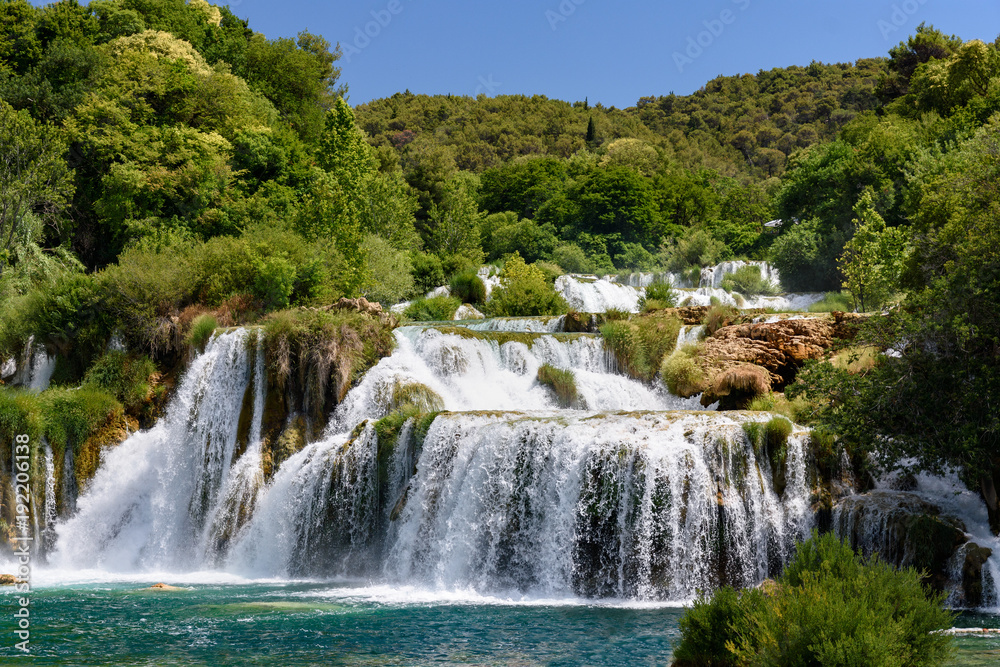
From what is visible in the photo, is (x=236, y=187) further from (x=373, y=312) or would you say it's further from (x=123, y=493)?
(x=123, y=493)

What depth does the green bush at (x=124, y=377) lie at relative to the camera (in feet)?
70.0

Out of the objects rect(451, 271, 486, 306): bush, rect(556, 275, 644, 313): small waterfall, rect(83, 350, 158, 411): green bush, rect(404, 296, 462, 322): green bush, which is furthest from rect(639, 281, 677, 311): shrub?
rect(83, 350, 158, 411): green bush

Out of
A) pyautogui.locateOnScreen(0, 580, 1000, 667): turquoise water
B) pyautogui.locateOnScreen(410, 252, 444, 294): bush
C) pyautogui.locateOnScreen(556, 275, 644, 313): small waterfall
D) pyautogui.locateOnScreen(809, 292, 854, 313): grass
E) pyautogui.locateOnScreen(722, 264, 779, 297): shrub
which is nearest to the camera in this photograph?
pyautogui.locateOnScreen(0, 580, 1000, 667): turquoise water

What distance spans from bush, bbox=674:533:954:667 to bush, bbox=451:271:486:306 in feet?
88.0

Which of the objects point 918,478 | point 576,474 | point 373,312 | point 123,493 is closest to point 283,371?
point 373,312

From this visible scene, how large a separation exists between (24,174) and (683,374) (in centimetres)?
2325

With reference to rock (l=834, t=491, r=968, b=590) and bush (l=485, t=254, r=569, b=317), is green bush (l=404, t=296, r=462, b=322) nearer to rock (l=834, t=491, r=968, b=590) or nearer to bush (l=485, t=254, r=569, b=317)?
bush (l=485, t=254, r=569, b=317)

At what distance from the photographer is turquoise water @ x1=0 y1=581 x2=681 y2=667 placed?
10172 mm

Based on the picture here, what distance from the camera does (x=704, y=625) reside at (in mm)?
7539

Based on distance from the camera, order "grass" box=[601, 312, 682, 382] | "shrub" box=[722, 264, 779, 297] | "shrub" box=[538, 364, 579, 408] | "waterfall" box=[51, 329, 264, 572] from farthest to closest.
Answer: "shrub" box=[722, 264, 779, 297]
"grass" box=[601, 312, 682, 382]
"shrub" box=[538, 364, 579, 408]
"waterfall" box=[51, 329, 264, 572]

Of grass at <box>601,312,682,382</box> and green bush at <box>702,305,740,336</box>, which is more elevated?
green bush at <box>702,305,740,336</box>

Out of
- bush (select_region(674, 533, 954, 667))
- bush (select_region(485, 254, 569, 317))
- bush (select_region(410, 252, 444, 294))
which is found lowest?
bush (select_region(674, 533, 954, 667))

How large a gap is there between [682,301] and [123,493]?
20298 mm

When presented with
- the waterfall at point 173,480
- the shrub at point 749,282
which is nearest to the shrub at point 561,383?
the waterfall at point 173,480
